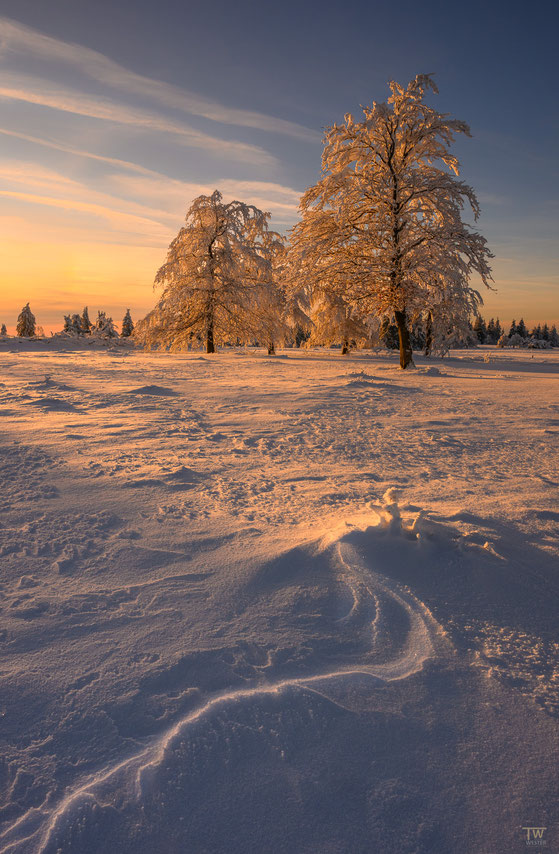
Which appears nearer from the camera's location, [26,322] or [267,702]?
[267,702]

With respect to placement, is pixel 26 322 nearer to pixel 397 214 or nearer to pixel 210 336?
pixel 210 336

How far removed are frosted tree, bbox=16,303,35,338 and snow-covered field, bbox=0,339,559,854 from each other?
49727 mm

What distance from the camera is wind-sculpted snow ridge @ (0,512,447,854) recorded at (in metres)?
1.06

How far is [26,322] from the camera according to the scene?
4578 centimetres

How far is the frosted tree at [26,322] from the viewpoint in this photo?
45344mm

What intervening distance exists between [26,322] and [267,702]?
52.9 meters

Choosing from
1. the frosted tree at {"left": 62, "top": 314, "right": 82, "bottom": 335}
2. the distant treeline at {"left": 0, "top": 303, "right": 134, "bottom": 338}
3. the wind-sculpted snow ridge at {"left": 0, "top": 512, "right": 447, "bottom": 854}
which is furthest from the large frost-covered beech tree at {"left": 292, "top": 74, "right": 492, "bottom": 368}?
the frosted tree at {"left": 62, "top": 314, "right": 82, "bottom": 335}

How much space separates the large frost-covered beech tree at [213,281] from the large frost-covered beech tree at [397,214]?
643 centimetres

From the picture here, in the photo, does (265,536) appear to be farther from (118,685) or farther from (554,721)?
(554,721)

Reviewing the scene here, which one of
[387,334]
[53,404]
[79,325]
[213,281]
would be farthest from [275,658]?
[79,325]

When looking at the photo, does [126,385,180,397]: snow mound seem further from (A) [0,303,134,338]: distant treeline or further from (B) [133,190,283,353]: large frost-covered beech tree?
(A) [0,303,134,338]: distant treeline

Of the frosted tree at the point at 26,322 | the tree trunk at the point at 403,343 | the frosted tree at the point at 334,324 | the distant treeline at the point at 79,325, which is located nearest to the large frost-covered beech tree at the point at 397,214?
the tree trunk at the point at 403,343

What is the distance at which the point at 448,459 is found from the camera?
3.81m

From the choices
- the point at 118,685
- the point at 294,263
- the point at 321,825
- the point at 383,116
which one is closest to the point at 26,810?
the point at 118,685
